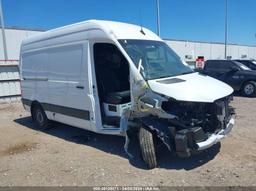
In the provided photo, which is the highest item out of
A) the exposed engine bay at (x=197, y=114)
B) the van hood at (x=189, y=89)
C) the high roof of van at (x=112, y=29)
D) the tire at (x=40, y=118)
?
the high roof of van at (x=112, y=29)

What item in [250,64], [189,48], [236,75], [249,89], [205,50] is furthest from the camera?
[205,50]

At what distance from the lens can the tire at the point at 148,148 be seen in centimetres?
474

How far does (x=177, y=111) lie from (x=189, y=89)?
0.42 metres

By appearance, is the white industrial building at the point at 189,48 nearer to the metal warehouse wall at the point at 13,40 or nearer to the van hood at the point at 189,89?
the metal warehouse wall at the point at 13,40

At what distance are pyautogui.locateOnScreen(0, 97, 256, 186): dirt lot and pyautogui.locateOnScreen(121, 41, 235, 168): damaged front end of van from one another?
0.43 metres

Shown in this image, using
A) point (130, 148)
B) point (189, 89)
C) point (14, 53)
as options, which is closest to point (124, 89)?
point (130, 148)

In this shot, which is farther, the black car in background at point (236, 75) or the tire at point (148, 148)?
the black car in background at point (236, 75)

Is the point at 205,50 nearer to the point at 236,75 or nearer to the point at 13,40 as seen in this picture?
the point at 13,40

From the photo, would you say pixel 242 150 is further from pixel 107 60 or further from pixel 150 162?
pixel 107 60

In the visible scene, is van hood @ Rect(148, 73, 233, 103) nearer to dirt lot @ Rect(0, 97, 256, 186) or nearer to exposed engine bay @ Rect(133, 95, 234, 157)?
exposed engine bay @ Rect(133, 95, 234, 157)

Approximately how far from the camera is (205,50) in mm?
42750

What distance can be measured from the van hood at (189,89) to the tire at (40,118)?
418 cm

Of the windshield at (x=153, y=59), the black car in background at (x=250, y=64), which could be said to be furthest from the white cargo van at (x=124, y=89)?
the black car in background at (x=250, y=64)

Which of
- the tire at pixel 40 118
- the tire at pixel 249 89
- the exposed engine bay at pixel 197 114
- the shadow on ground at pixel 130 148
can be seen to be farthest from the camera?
the tire at pixel 249 89
